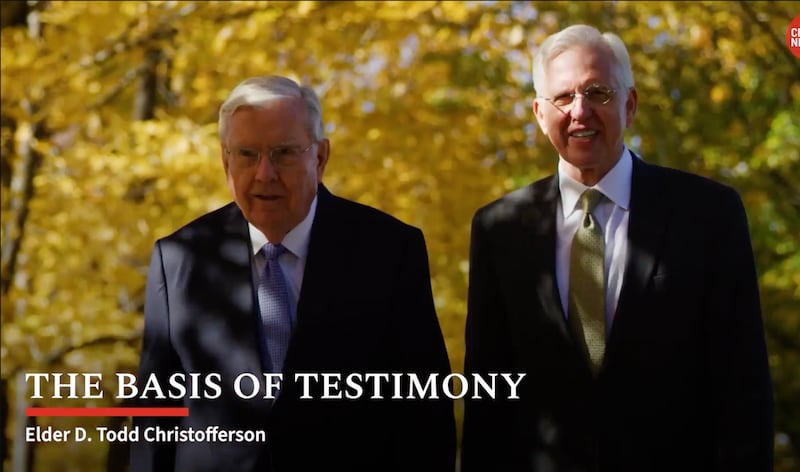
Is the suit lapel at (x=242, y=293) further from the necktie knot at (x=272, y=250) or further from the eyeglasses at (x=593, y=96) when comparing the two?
the eyeglasses at (x=593, y=96)

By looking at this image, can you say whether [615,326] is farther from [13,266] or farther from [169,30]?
[13,266]

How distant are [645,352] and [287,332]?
102cm

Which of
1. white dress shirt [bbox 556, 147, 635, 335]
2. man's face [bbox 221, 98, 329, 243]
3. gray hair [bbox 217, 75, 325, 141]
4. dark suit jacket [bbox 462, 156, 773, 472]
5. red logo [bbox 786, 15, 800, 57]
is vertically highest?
red logo [bbox 786, 15, 800, 57]

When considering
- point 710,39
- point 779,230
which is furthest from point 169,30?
point 779,230

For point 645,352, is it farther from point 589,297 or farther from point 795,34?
point 795,34

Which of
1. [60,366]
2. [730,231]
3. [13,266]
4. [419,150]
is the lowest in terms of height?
[730,231]

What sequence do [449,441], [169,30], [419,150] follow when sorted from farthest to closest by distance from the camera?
[419,150], [169,30], [449,441]

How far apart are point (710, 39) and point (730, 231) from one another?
226 inches

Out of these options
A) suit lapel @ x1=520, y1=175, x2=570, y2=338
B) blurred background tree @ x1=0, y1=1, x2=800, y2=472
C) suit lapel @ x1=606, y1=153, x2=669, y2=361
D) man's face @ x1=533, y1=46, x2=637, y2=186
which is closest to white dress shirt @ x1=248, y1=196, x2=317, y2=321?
suit lapel @ x1=520, y1=175, x2=570, y2=338

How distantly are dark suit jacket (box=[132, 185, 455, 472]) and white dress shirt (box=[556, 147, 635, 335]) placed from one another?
1.34 ft

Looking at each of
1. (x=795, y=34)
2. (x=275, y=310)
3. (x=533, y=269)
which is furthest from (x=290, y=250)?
(x=795, y=34)

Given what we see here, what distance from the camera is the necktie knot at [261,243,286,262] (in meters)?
3.82

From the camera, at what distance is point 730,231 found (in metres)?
3.52

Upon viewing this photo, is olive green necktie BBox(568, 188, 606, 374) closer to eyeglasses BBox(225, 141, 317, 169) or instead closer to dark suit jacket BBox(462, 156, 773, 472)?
dark suit jacket BBox(462, 156, 773, 472)
